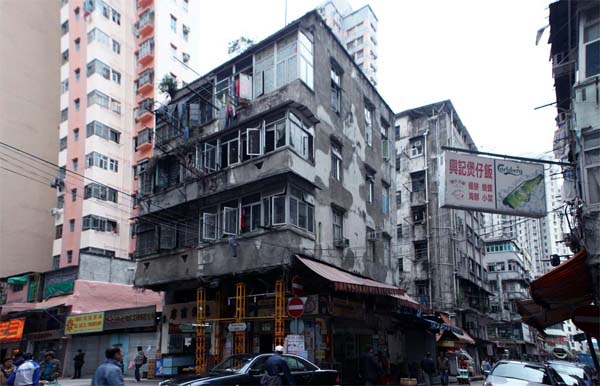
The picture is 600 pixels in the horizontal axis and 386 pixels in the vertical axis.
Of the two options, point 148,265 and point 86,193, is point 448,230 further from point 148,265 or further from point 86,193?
point 86,193

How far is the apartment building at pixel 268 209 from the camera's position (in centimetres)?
1980

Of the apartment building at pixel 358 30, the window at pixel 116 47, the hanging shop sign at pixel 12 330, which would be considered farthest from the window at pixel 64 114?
the apartment building at pixel 358 30

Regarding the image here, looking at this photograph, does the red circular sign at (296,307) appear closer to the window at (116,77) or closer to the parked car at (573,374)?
the parked car at (573,374)

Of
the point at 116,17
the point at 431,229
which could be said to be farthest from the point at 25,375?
the point at 116,17

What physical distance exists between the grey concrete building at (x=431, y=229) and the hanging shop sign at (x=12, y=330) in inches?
1022

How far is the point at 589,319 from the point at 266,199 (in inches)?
454

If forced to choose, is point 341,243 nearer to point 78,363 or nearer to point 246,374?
point 246,374

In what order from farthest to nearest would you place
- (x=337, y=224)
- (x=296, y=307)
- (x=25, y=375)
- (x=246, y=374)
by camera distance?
(x=337, y=224)
(x=296, y=307)
(x=246, y=374)
(x=25, y=375)

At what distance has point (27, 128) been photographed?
4606cm

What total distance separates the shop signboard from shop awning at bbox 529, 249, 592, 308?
57.5 ft

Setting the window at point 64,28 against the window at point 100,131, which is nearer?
the window at point 100,131

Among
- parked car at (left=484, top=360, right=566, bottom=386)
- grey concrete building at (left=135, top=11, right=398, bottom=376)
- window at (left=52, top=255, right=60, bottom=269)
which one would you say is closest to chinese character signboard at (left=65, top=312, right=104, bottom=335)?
grey concrete building at (left=135, top=11, right=398, bottom=376)

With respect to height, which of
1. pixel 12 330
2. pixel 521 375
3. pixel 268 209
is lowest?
pixel 521 375

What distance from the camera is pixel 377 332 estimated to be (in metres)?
24.8
